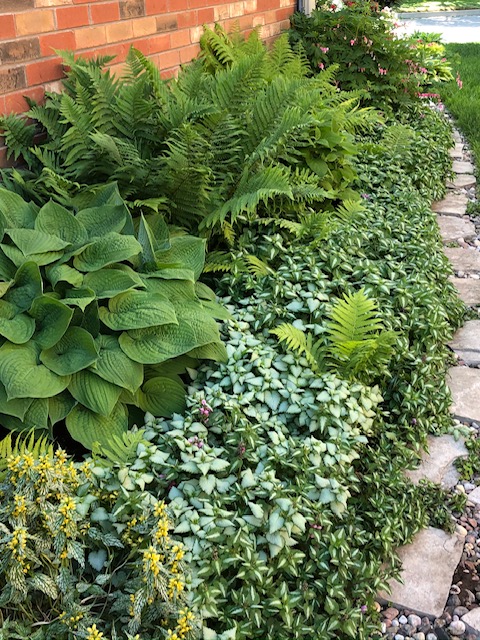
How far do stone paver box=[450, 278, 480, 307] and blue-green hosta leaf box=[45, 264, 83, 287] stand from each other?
89.8 inches

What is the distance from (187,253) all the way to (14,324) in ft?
2.68

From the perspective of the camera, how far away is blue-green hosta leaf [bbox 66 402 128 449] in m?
2.23

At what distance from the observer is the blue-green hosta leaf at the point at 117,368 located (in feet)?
7.39

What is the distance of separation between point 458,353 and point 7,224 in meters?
2.17

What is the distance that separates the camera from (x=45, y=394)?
85.0 inches

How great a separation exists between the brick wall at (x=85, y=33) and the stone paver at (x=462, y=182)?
2.25m

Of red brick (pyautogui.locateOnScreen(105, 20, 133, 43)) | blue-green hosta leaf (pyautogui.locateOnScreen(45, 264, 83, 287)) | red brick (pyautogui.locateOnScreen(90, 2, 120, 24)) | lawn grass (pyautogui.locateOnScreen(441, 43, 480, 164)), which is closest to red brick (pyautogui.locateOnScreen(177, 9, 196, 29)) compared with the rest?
red brick (pyautogui.locateOnScreen(105, 20, 133, 43))

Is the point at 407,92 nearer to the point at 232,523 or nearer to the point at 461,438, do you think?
the point at 461,438

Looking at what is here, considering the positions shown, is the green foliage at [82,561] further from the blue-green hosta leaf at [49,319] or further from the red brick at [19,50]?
the red brick at [19,50]

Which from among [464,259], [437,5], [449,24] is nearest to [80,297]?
[464,259]

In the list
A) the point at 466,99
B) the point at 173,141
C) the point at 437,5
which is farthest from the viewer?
the point at 437,5

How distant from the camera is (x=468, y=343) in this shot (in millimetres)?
3371

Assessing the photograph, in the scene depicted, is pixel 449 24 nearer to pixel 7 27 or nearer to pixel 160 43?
pixel 160 43

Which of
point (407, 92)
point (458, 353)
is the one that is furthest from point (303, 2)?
point (458, 353)
